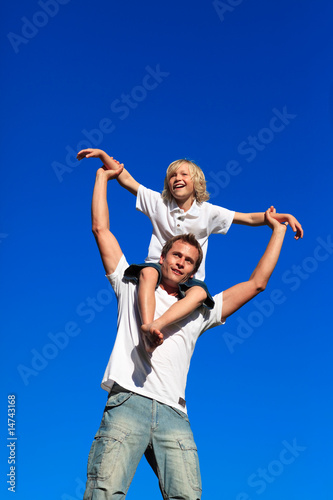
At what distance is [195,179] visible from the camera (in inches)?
215

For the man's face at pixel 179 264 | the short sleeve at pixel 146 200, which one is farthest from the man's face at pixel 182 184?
the man's face at pixel 179 264

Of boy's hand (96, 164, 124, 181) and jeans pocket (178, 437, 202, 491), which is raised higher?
boy's hand (96, 164, 124, 181)

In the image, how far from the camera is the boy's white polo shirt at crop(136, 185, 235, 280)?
5.31 meters

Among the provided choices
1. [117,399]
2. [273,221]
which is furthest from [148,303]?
[273,221]

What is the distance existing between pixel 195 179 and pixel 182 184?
147 mm

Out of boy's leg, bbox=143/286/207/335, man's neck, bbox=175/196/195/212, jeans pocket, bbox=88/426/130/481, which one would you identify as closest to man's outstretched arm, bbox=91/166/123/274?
boy's leg, bbox=143/286/207/335

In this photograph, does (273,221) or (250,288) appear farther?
(273,221)

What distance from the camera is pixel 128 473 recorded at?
3402 millimetres

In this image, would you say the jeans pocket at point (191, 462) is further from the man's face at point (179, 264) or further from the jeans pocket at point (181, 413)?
the man's face at point (179, 264)

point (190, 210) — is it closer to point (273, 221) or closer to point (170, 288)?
point (273, 221)

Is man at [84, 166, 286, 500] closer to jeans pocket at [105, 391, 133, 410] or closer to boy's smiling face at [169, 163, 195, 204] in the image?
jeans pocket at [105, 391, 133, 410]

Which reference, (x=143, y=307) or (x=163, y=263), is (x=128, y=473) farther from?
(x=163, y=263)

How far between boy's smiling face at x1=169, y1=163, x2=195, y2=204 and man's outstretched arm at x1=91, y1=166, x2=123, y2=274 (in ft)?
3.79

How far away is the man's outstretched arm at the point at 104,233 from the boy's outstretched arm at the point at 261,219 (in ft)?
4.49
